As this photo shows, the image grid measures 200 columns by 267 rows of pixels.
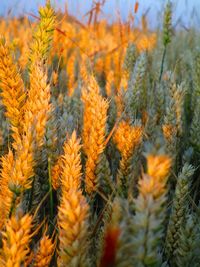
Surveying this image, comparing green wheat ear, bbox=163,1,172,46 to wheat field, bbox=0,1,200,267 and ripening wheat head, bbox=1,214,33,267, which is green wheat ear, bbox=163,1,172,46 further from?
ripening wheat head, bbox=1,214,33,267

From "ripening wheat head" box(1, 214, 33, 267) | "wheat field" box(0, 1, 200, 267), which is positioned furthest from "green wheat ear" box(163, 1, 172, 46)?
"ripening wheat head" box(1, 214, 33, 267)

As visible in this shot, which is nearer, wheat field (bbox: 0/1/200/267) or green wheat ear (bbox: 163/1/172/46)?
wheat field (bbox: 0/1/200/267)

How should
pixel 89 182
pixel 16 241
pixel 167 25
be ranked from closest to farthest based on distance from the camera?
1. pixel 16 241
2. pixel 89 182
3. pixel 167 25

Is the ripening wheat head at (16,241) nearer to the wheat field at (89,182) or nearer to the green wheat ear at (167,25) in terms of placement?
the wheat field at (89,182)

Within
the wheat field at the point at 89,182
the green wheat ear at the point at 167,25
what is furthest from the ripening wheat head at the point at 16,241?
the green wheat ear at the point at 167,25

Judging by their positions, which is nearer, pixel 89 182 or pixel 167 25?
pixel 89 182

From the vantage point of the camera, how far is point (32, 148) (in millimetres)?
585

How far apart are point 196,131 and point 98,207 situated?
35cm

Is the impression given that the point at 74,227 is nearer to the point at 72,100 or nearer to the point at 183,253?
the point at 183,253

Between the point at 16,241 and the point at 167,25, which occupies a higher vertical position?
the point at 167,25

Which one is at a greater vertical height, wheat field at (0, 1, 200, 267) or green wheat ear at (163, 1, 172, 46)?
green wheat ear at (163, 1, 172, 46)

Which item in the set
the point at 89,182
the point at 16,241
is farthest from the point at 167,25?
the point at 16,241

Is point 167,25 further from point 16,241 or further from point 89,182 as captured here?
point 16,241

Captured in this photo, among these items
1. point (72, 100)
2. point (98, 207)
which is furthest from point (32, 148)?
point (72, 100)
